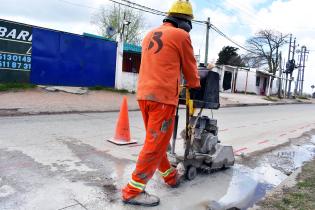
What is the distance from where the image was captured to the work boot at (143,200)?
157 inches

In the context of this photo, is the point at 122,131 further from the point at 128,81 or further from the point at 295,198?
the point at 128,81

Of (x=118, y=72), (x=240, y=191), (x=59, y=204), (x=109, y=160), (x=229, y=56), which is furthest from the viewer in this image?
(x=229, y=56)

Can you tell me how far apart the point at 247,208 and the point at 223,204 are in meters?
0.28

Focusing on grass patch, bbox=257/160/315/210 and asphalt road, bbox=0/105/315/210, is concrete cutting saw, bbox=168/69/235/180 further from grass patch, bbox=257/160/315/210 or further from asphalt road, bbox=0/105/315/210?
grass patch, bbox=257/160/315/210

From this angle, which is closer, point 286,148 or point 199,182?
point 199,182

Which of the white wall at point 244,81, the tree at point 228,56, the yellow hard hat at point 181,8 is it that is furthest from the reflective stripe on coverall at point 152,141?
the tree at point 228,56

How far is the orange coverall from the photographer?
394cm

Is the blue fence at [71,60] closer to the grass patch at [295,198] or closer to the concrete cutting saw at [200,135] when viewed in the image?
the concrete cutting saw at [200,135]

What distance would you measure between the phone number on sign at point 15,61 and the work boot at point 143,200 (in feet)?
39.9

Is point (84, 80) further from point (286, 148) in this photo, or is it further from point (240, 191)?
point (240, 191)

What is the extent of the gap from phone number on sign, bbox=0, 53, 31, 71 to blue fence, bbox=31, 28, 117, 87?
1.02ft

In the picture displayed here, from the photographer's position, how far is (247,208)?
4.35m

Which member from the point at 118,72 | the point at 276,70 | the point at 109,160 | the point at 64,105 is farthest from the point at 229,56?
the point at 109,160

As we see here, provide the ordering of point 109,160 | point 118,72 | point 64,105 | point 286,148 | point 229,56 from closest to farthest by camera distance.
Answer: point 109,160, point 286,148, point 64,105, point 118,72, point 229,56
